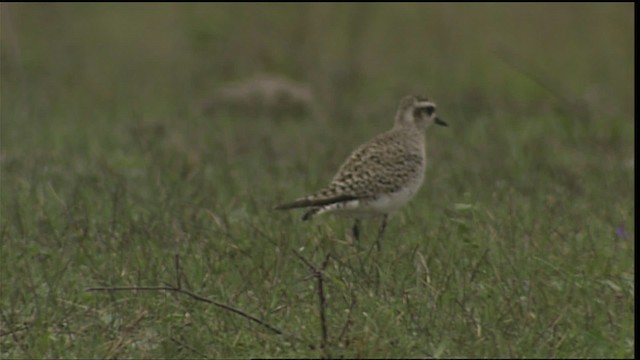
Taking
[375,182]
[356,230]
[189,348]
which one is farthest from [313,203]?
[189,348]

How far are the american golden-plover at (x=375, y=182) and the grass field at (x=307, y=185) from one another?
0.15 m

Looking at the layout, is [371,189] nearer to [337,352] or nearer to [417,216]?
[417,216]

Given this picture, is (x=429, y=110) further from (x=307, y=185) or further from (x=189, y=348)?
(x=189, y=348)

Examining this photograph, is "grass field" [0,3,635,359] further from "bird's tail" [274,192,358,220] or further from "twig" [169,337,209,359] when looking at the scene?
"bird's tail" [274,192,358,220]

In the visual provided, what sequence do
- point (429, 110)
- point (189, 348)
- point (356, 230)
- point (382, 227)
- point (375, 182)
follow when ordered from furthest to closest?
point (429, 110) < point (375, 182) < point (356, 230) < point (382, 227) < point (189, 348)

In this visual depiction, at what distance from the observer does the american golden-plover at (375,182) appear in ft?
31.7

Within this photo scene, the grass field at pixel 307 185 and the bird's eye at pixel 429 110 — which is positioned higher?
the bird's eye at pixel 429 110

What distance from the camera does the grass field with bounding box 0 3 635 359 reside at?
6.79 m

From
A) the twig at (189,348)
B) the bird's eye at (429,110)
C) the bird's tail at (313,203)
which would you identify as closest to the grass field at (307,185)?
the twig at (189,348)

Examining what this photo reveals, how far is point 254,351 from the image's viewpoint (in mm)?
6457

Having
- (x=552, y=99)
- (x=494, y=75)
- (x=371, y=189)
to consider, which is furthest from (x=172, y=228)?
(x=494, y=75)

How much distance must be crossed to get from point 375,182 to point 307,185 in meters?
1.72

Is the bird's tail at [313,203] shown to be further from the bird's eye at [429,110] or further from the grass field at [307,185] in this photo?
the bird's eye at [429,110]

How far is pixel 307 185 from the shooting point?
1158 cm
